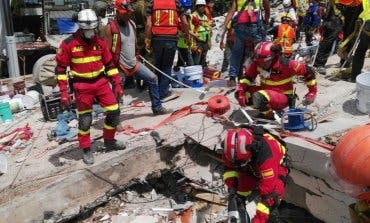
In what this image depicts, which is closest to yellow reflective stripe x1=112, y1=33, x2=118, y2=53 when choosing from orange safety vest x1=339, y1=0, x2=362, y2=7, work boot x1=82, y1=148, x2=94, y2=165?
work boot x1=82, y1=148, x2=94, y2=165

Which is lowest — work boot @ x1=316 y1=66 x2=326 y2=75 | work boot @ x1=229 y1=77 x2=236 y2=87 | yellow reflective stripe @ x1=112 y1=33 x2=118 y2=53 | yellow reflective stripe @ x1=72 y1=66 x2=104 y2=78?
work boot @ x1=229 y1=77 x2=236 y2=87

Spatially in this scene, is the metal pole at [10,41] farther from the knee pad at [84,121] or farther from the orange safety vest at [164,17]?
the knee pad at [84,121]

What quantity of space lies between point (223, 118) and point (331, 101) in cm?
145

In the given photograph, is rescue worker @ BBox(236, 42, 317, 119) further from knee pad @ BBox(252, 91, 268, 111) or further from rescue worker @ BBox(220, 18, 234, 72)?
rescue worker @ BBox(220, 18, 234, 72)

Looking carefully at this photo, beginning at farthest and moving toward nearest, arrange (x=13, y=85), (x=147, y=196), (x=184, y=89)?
(x=13, y=85)
(x=184, y=89)
(x=147, y=196)

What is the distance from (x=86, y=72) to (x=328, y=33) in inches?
174

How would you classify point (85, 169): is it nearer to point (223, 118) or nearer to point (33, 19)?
point (223, 118)

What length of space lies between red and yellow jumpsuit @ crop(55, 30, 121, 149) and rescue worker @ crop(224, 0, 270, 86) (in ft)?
7.95

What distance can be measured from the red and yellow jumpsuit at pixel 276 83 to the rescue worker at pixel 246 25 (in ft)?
3.91

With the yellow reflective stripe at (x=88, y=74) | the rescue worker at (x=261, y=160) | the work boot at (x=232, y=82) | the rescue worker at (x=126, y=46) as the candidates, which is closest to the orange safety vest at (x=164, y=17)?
the rescue worker at (x=126, y=46)

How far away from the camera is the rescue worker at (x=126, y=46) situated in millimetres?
6211

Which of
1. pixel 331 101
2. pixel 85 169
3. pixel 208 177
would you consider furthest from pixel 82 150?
pixel 331 101

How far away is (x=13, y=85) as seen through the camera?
9094 mm

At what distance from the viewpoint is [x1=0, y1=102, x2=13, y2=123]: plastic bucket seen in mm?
7720
